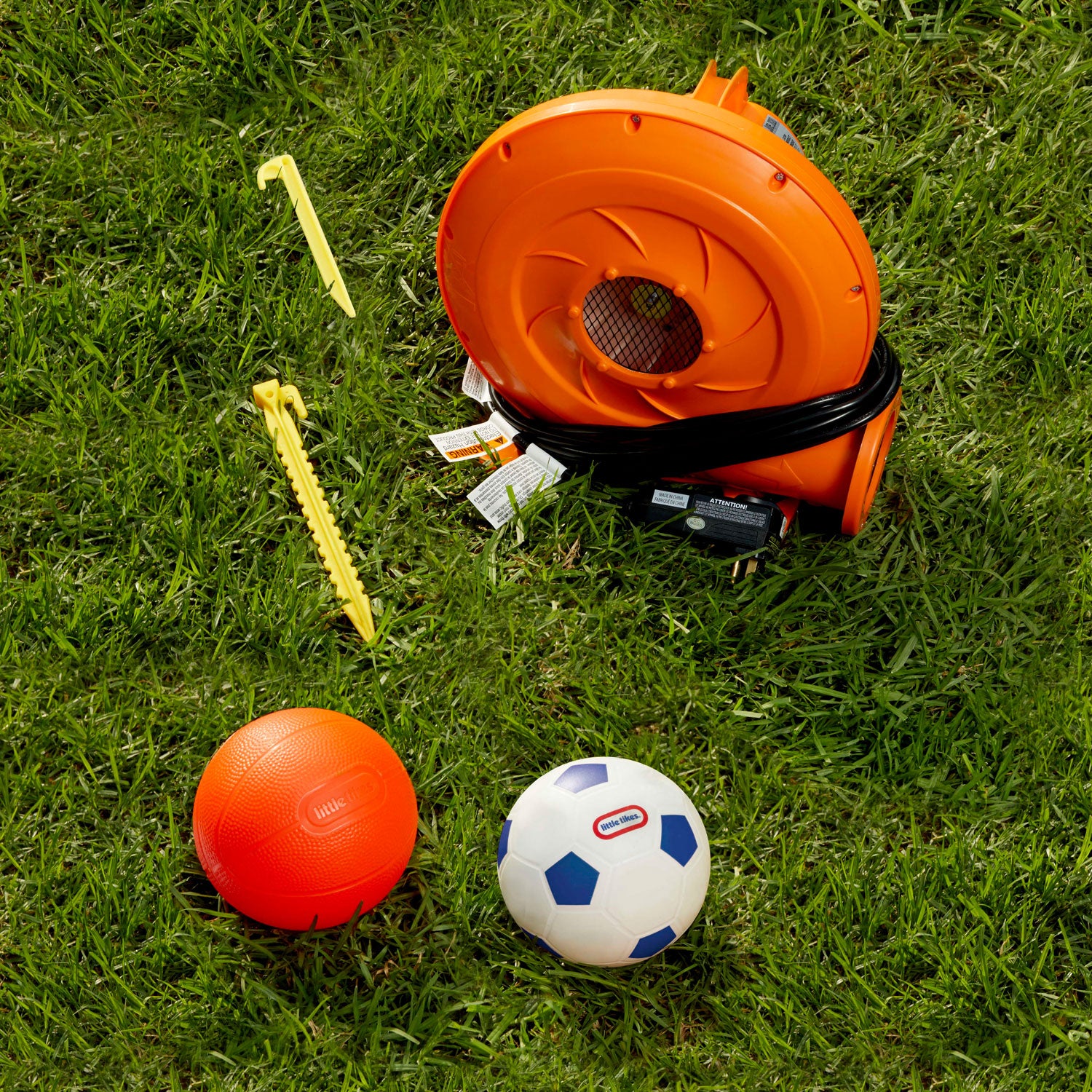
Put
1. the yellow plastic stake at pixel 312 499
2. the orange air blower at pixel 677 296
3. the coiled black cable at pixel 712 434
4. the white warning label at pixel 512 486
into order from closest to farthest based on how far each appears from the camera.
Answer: the orange air blower at pixel 677 296, the coiled black cable at pixel 712 434, the yellow plastic stake at pixel 312 499, the white warning label at pixel 512 486

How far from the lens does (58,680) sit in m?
2.92

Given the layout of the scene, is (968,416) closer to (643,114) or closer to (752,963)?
(643,114)

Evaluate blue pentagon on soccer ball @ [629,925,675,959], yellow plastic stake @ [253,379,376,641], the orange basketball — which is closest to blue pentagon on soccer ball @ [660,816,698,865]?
blue pentagon on soccer ball @ [629,925,675,959]

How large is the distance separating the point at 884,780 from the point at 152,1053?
171 cm

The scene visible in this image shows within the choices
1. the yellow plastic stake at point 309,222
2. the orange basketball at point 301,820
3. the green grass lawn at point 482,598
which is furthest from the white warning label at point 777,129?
the orange basketball at point 301,820

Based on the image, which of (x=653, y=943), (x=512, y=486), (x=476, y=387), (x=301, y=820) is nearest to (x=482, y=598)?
(x=512, y=486)

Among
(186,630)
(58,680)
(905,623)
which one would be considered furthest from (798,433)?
(58,680)

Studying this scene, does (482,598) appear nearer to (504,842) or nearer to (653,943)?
(504,842)

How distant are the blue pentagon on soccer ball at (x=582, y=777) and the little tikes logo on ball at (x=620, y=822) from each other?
0.27 ft

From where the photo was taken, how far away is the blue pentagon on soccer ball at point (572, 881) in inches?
93.9

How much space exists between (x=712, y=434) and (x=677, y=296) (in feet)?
1.16

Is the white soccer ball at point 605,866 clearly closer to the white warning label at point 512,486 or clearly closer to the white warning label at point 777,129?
the white warning label at point 512,486

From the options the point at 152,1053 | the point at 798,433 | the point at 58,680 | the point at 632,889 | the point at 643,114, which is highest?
the point at 643,114

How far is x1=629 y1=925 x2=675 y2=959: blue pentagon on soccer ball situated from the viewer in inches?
95.4
